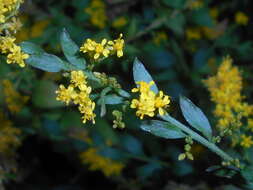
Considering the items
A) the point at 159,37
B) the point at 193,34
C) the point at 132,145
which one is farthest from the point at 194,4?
the point at 132,145

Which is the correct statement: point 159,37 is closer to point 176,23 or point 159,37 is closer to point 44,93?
point 176,23

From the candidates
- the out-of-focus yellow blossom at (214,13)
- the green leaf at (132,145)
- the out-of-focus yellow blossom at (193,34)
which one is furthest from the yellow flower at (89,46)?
the out-of-focus yellow blossom at (214,13)

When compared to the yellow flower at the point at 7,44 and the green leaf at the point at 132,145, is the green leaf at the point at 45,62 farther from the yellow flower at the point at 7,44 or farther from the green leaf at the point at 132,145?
the green leaf at the point at 132,145

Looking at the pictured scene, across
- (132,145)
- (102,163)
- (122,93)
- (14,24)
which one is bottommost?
(102,163)

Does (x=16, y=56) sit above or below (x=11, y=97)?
above

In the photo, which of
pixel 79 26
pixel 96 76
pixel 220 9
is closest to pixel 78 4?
pixel 79 26
